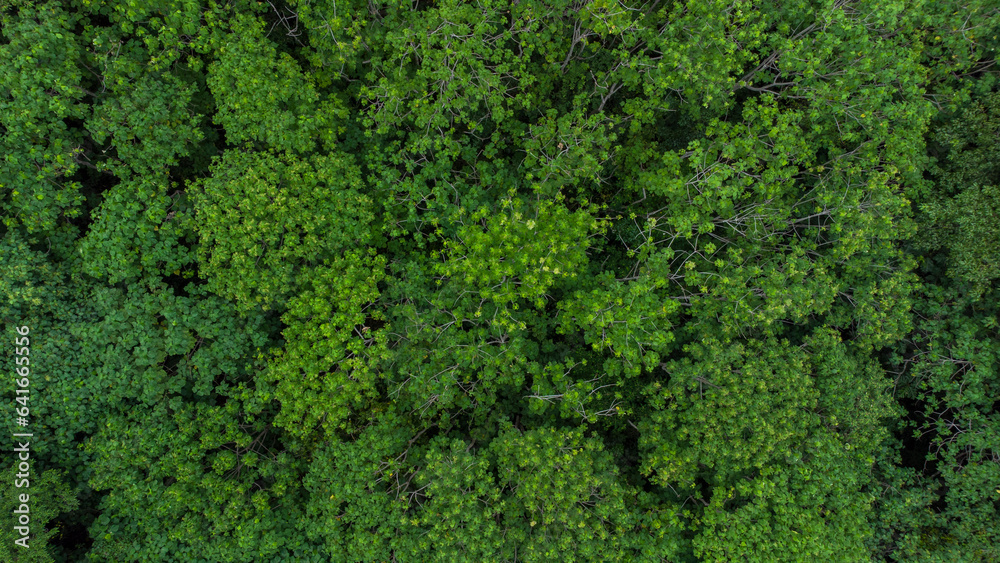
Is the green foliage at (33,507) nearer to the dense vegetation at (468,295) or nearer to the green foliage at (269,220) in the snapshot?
the dense vegetation at (468,295)

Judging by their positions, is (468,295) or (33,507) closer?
(33,507)

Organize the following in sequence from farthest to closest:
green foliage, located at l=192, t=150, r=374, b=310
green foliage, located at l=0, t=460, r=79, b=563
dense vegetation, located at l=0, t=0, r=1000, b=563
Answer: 1. green foliage, located at l=192, t=150, r=374, b=310
2. dense vegetation, located at l=0, t=0, r=1000, b=563
3. green foliage, located at l=0, t=460, r=79, b=563

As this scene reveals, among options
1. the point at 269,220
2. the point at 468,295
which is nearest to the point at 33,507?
the point at 269,220

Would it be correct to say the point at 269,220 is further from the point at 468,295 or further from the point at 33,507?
the point at 33,507

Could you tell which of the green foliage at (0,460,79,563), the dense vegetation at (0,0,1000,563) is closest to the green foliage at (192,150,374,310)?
the dense vegetation at (0,0,1000,563)

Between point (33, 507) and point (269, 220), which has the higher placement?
point (269, 220)

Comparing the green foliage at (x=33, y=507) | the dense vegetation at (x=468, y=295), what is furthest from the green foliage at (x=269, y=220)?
the green foliage at (x=33, y=507)

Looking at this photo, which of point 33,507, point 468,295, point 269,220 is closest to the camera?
point 33,507

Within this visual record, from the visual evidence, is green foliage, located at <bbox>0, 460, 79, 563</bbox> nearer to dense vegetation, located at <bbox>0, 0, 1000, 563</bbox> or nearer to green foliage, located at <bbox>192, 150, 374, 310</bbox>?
dense vegetation, located at <bbox>0, 0, 1000, 563</bbox>
